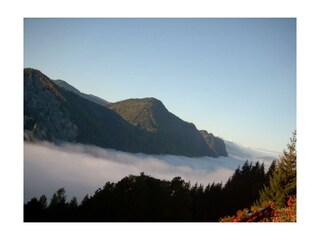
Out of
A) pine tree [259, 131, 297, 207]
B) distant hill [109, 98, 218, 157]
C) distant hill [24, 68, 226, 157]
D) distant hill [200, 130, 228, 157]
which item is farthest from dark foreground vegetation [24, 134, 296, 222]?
distant hill [109, 98, 218, 157]

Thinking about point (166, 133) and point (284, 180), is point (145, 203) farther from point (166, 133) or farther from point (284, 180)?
point (166, 133)

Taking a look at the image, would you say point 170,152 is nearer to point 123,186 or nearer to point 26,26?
point 123,186

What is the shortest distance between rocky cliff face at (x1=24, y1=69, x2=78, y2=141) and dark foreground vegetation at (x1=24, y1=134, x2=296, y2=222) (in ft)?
9.40

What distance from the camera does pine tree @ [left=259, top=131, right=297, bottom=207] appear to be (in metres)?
11.0

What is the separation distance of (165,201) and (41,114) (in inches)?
292

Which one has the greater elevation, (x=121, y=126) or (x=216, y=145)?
(x=121, y=126)

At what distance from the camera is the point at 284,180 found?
37.8ft

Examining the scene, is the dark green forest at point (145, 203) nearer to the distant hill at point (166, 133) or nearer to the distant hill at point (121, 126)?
the distant hill at point (121, 126)

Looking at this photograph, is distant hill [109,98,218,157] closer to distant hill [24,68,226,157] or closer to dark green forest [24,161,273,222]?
distant hill [24,68,226,157]

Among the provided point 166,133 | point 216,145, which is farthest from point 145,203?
point 166,133

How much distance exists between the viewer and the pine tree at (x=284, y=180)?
11.0 meters

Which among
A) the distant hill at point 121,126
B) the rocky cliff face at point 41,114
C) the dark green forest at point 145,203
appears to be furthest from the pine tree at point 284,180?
the rocky cliff face at point 41,114
